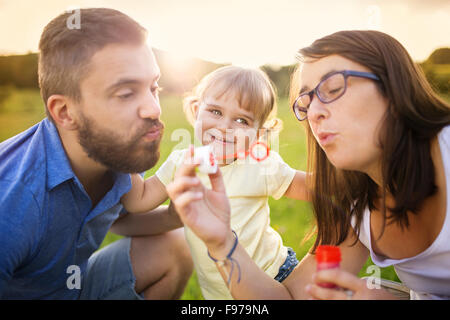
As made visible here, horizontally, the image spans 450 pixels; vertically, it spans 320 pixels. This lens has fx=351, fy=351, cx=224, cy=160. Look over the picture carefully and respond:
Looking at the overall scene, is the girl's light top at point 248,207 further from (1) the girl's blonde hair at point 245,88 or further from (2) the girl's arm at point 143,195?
(1) the girl's blonde hair at point 245,88

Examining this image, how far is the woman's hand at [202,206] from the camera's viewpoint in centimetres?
90

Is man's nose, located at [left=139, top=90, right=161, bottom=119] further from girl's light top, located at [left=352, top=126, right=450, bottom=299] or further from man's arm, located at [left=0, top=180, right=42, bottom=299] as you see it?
girl's light top, located at [left=352, top=126, right=450, bottom=299]

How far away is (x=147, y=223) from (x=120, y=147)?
0.60 metres

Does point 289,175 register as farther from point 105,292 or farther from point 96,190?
point 105,292

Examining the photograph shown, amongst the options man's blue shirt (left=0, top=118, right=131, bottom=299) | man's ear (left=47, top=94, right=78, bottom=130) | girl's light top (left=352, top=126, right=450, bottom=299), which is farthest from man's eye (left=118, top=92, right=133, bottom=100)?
girl's light top (left=352, top=126, right=450, bottom=299)

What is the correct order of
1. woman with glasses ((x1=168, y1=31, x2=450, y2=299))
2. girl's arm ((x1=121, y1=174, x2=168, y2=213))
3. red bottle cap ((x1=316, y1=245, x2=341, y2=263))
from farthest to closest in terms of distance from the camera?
girl's arm ((x1=121, y1=174, x2=168, y2=213)), woman with glasses ((x1=168, y1=31, x2=450, y2=299)), red bottle cap ((x1=316, y1=245, x2=341, y2=263))

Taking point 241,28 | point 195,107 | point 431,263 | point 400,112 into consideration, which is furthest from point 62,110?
point 431,263

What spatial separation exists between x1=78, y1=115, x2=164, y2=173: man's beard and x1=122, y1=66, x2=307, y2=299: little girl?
0.14 metres

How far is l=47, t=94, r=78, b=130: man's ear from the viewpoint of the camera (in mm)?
A: 1226

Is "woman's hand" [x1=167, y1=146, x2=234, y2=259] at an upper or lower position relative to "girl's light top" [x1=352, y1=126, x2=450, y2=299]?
upper

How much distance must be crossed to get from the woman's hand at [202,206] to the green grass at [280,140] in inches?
17.8

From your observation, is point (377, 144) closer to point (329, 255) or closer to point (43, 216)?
point (329, 255)

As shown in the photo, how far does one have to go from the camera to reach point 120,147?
1230mm

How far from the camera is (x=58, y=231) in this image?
125cm
